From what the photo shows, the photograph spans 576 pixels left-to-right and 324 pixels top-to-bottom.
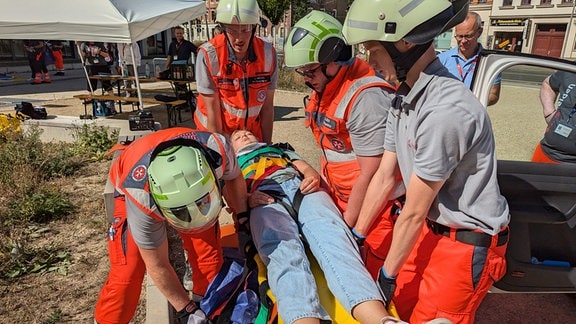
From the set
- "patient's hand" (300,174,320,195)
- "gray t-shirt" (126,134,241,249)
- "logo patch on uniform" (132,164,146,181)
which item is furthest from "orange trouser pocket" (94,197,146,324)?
"patient's hand" (300,174,320,195)

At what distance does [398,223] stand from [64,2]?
7.22 metres

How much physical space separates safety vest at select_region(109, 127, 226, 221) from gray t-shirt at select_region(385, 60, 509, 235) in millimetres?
1111

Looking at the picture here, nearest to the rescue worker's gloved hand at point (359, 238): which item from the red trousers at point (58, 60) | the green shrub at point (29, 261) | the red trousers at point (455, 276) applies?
the red trousers at point (455, 276)

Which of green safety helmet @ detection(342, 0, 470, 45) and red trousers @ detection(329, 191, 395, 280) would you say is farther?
red trousers @ detection(329, 191, 395, 280)

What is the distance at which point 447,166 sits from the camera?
1.49 meters

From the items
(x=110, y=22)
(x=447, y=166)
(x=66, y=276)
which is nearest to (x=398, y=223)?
(x=447, y=166)

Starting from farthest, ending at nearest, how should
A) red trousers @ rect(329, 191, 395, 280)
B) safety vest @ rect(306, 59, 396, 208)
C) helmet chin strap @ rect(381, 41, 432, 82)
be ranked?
red trousers @ rect(329, 191, 395, 280) < safety vest @ rect(306, 59, 396, 208) < helmet chin strap @ rect(381, 41, 432, 82)

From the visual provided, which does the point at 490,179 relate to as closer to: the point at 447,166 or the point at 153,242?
the point at 447,166

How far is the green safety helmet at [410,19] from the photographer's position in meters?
1.55

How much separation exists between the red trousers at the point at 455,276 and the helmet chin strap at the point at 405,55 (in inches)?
29.4

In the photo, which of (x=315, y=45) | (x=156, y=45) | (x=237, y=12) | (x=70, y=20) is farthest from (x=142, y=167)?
(x=156, y=45)

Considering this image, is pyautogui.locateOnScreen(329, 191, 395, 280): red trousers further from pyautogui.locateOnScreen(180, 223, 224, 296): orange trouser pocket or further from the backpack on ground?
the backpack on ground

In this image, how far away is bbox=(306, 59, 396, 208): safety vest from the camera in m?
2.21

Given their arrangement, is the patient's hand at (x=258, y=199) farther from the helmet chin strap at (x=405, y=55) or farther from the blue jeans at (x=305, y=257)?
the helmet chin strap at (x=405, y=55)
